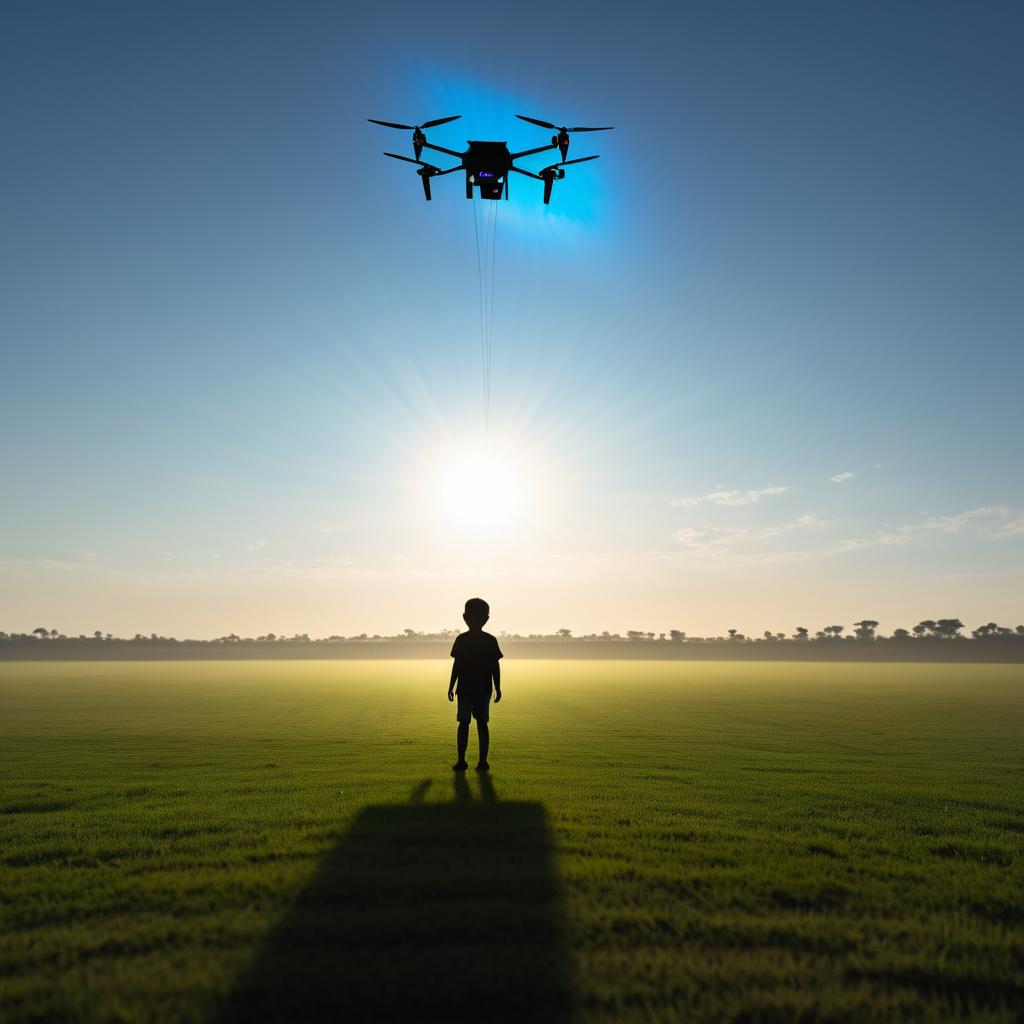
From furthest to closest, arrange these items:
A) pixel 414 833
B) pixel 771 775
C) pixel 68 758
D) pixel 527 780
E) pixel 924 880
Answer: pixel 68 758, pixel 771 775, pixel 527 780, pixel 414 833, pixel 924 880

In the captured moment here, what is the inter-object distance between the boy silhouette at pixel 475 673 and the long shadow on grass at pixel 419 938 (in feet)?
13.6

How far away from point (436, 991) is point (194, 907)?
8.25 feet

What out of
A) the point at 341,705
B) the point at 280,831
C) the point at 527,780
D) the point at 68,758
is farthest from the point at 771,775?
the point at 341,705

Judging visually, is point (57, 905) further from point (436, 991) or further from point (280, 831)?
point (436, 991)

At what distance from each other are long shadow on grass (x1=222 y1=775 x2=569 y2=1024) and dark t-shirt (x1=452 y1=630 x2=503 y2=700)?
4.14 meters

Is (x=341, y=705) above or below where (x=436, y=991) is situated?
below

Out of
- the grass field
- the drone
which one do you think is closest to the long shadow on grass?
the grass field

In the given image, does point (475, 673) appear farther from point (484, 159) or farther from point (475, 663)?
point (484, 159)

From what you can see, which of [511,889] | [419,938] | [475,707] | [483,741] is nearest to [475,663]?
[475,707]

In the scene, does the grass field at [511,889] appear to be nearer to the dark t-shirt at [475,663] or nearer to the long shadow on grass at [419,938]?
the long shadow on grass at [419,938]

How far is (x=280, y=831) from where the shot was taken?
749 cm

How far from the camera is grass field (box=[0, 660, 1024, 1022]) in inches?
153

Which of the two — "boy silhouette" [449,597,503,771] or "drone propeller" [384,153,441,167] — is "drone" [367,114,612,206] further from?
"boy silhouette" [449,597,503,771]

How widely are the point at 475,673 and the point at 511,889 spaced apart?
5.83m
